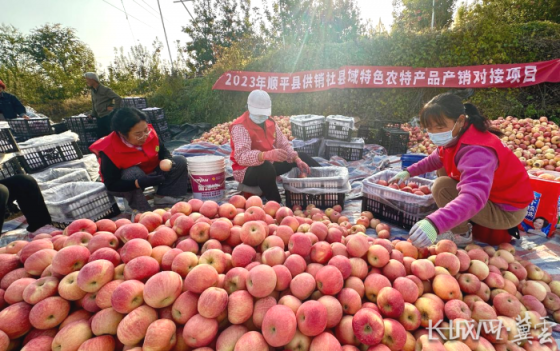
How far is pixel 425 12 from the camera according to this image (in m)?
18.1

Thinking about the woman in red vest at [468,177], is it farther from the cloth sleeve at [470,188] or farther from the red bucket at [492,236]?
the red bucket at [492,236]

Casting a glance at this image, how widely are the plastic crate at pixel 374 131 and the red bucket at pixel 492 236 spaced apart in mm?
4347

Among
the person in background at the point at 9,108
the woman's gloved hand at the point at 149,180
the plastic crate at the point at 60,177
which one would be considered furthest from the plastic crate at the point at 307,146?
the person in background at the point at 9,108

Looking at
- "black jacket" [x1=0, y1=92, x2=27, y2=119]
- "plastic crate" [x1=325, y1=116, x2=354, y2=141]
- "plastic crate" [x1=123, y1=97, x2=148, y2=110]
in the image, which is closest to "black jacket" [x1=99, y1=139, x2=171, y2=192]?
"plastic crate" [x1=325, y1=116, x2=354, y2=141]

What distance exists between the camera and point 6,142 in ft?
11.2

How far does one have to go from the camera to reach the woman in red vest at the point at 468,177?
1719mm

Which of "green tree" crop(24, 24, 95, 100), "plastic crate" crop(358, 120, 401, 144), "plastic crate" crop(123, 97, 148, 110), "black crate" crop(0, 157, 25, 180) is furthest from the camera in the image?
"green tree" crop(24, 24, 95, 100)

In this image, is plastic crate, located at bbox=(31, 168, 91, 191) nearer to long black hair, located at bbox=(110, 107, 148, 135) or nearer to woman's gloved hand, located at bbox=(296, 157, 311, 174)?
long black hair, located at bbox=(110, 107, 148, 135)

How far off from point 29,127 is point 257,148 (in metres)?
6.06

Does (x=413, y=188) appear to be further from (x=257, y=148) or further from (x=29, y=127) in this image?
(x=29, y=127)

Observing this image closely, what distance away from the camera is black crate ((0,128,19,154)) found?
132 inches

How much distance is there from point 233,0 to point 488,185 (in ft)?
100

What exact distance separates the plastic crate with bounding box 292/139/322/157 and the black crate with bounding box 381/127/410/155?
5.66ft

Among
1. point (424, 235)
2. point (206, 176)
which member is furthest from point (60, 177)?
point (424, 235)
